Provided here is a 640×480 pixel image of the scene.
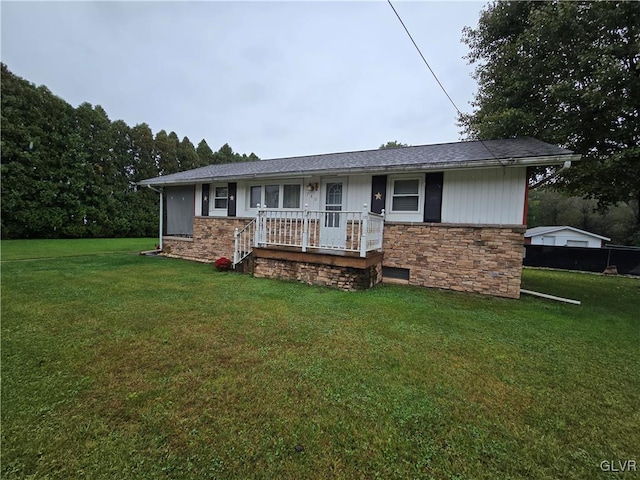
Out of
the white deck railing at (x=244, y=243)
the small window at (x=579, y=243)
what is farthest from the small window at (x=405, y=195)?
the small window at (x=579, y=243)

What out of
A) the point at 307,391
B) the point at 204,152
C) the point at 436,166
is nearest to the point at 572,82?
the point at 436,166

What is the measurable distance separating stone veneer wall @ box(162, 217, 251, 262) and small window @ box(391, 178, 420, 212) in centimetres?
484

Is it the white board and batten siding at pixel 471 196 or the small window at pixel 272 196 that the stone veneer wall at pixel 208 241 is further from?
the white board and batten siding at pixel 471 196

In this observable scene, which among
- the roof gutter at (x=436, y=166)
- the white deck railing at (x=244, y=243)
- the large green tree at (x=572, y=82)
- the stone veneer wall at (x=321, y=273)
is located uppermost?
the large green tree at (x=572, y=82)

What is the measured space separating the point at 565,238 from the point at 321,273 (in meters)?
20.2

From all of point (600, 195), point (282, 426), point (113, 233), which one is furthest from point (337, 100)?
point (113, 233)

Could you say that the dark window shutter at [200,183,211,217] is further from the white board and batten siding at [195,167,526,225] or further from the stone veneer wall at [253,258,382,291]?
the white board and batten siding at [195,167,526,225]

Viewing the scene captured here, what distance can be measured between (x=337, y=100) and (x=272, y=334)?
14.5 metres

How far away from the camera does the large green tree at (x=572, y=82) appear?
6.41 meters

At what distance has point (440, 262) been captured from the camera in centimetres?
682

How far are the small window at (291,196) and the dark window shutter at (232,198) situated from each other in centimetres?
197

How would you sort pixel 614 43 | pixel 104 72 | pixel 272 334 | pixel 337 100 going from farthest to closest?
pixel 337 100
pixel 104 72
pixel 614 43
pixel 272 334

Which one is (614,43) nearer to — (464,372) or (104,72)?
(464,372)

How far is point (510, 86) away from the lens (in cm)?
803
